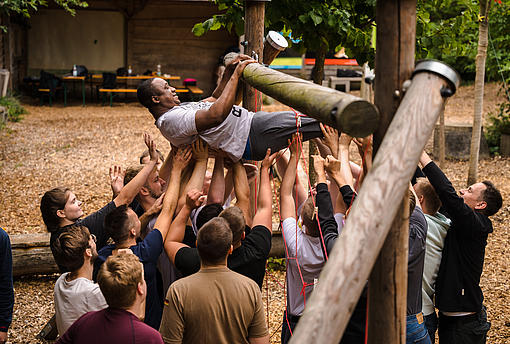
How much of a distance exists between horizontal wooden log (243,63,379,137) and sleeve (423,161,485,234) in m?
1.23

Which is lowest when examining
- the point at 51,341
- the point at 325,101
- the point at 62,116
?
the point at 51,341

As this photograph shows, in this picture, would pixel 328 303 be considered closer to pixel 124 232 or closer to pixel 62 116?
pixel 124 232

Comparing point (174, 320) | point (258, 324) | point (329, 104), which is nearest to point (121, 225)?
point (174, 320)

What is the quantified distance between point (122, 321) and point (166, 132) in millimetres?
1405

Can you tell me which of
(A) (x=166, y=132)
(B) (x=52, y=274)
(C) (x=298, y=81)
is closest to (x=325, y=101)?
(C) (x=298, y=81)

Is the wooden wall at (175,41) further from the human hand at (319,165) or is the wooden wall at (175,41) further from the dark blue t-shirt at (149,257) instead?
the dark blue t-shirt at (149,257)

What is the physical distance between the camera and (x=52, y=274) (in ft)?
18.3

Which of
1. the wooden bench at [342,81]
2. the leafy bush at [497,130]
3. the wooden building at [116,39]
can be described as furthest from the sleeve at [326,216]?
the wooden building at [116,39]

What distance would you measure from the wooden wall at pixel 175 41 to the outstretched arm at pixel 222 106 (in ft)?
48.0

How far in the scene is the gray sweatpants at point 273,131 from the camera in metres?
3.26

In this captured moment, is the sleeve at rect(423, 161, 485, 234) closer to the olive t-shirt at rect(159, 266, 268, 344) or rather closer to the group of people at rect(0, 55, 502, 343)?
the group of people at rect(0, 55, 502, 343)

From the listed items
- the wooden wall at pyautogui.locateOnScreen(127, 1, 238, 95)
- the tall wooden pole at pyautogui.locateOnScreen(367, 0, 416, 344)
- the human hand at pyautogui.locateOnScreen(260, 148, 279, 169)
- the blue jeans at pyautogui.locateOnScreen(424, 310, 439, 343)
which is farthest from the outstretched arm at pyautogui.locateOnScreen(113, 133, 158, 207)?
the wooden wall at pyautogui.locateOnScreen(127, 1, 238, 95)

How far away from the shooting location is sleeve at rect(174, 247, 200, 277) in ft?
9.37

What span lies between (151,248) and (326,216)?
948 millimetres
